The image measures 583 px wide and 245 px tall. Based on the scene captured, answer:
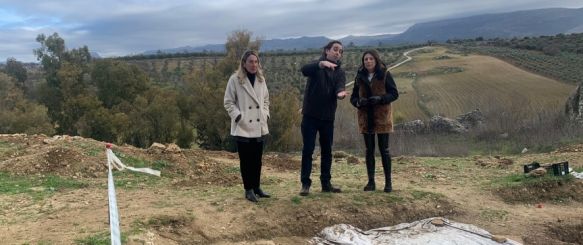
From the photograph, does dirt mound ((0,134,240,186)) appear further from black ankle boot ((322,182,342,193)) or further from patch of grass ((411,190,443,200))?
patch of grass ((411,190,443,200))

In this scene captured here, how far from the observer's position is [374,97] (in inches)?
257

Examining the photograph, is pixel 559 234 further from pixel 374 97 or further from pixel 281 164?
pixel 281 164

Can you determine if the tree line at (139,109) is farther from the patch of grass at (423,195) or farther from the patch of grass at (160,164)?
the patch of grass at (423,195)

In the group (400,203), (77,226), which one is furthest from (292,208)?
(77,226)

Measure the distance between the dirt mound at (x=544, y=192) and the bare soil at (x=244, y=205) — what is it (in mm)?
15

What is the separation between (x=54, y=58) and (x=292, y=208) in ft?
129

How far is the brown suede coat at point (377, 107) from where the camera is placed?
6566 mm

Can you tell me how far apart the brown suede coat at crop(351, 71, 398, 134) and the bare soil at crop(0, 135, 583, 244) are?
1.02 meters

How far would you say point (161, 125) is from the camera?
28.9 metres

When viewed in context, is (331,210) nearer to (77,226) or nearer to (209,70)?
(77,226)

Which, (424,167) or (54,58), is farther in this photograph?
(54,58)

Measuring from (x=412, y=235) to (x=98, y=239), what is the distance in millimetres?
3541

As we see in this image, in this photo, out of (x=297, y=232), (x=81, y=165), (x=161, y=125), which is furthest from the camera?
(x=161, y=125)

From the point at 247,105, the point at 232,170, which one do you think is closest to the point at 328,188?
the point at 247,105
